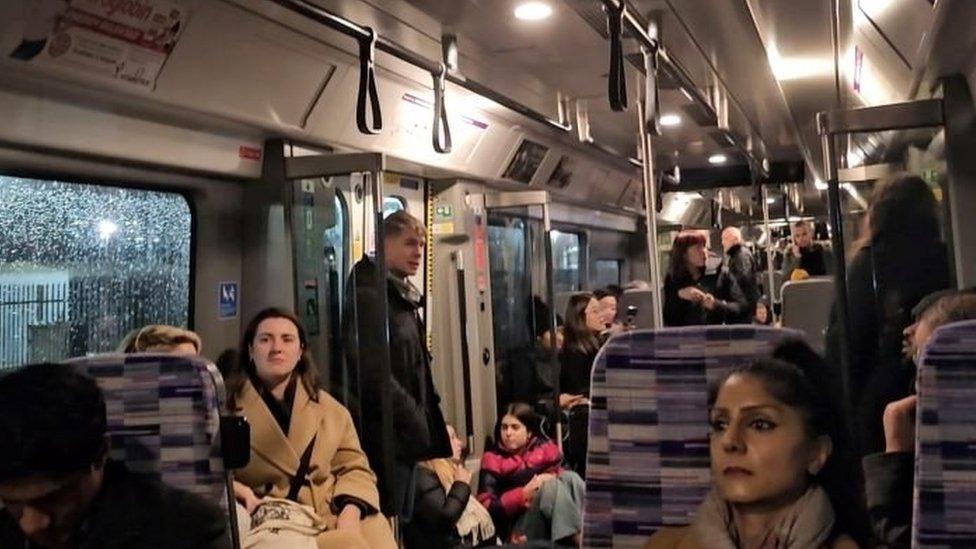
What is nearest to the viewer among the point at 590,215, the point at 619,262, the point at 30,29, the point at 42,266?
the point at 30,29

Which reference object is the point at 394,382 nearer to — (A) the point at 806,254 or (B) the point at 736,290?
(B) the point at 736,290

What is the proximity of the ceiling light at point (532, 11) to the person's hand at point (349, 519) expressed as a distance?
2273mm

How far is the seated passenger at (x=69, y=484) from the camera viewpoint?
71.3 inches

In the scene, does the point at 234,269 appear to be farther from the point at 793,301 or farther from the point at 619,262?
the point at 619,262

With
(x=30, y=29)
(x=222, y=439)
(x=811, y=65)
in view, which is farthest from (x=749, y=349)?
(x=811, y=65)

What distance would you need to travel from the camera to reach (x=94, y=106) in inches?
139

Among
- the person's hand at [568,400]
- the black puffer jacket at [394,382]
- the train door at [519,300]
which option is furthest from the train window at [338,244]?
the person's hand at [568,400]

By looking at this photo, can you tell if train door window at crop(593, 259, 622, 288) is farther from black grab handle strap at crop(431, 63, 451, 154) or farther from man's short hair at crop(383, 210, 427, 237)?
black grab handle strap at crop(431, 63, 451, 154)

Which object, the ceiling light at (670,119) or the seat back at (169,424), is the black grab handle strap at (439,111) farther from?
the ceiling light at (670,119)

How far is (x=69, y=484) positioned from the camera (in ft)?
6.15

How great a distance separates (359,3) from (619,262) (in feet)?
24.0

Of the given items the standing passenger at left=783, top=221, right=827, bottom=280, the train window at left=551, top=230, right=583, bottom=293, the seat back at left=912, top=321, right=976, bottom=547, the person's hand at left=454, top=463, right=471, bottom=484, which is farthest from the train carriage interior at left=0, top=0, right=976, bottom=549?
the train window at left=551, top=230, right=583, bottom=293

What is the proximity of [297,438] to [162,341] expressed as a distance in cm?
61

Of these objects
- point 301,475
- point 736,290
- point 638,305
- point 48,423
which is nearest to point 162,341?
point 301,475
